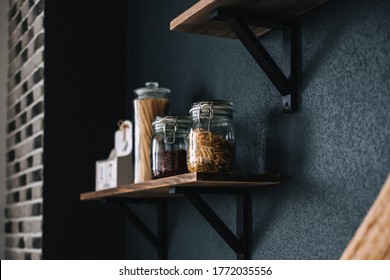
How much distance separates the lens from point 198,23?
1547mm

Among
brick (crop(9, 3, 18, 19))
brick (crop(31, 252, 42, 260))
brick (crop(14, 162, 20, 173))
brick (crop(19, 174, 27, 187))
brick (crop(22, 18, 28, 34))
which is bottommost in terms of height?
brick (crop(31, 252, 42, 260))

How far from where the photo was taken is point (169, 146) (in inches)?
67.4

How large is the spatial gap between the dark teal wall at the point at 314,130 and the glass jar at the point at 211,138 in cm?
11

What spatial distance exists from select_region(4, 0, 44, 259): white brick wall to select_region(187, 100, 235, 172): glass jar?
3.41 feet

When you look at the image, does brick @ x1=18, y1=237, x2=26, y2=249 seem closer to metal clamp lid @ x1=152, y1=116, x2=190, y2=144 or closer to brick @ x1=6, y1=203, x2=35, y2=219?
brick @ x1=6, y1=203, x2=35, y2=219

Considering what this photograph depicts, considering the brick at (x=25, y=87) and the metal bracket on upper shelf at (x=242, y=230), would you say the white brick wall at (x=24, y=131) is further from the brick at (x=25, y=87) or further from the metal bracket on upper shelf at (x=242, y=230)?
the metal bracket on upper shelf at (x=242, y=230)

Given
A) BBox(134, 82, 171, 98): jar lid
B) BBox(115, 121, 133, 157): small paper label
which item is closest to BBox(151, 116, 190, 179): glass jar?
BBox(134, 82, 171, 98): jar lid

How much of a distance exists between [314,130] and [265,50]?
0.72ft

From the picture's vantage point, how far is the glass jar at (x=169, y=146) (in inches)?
66.2

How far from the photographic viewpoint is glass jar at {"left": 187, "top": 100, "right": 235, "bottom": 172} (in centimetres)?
150

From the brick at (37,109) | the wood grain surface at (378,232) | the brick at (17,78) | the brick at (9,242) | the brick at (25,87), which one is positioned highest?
the brick at (17,78)

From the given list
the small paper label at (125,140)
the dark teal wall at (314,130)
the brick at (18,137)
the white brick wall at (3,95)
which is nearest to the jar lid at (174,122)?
the dark teal wall at (314,130)

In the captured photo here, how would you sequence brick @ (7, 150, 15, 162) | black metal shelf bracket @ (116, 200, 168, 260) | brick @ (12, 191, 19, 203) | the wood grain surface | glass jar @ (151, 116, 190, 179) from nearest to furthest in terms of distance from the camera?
the wood grain surface < glass jar @ (151, 116, 190, 179) < black metal shelf bracket @ (116, 200, 168, 260) < brick @ (12, 191, 19, 203) < brick @ (7, 150, 15, 162)

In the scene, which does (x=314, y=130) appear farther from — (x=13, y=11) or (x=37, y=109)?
(x=13, y=11)
